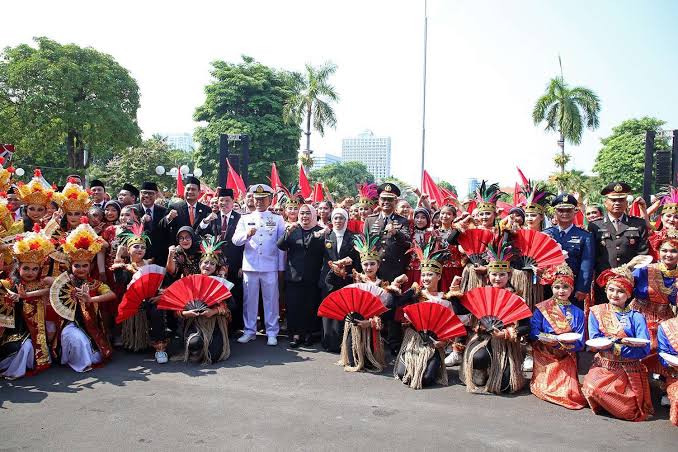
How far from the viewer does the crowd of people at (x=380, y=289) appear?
14.6 ft

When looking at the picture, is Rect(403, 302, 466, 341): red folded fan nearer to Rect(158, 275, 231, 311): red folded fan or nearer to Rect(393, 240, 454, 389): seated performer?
Rect(393, 240, 454, 389): seated performer

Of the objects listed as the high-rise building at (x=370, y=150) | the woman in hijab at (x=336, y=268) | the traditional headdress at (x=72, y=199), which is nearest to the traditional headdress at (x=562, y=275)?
the woman in hijab at (x=336, y=268)

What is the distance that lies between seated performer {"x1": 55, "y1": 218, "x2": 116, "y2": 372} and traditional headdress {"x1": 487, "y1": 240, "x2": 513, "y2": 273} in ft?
12.6

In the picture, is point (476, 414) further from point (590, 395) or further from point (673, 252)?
point (673, 252)

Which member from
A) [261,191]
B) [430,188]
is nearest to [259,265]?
[261,191]

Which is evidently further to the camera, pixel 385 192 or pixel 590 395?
pixel 385 192

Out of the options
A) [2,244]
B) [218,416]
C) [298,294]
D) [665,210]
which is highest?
[665,210]

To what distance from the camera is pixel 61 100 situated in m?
21.9

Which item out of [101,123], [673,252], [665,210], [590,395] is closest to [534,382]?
[590,395]

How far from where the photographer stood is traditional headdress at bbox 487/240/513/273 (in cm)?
484

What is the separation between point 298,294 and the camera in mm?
6223

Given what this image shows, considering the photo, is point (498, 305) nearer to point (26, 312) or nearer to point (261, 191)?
point (261, 191)

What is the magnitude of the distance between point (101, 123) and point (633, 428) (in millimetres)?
23406

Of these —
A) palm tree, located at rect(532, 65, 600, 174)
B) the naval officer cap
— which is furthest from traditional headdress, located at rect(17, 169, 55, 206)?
palm tree, located at rect(532, 65, 600, 174)
